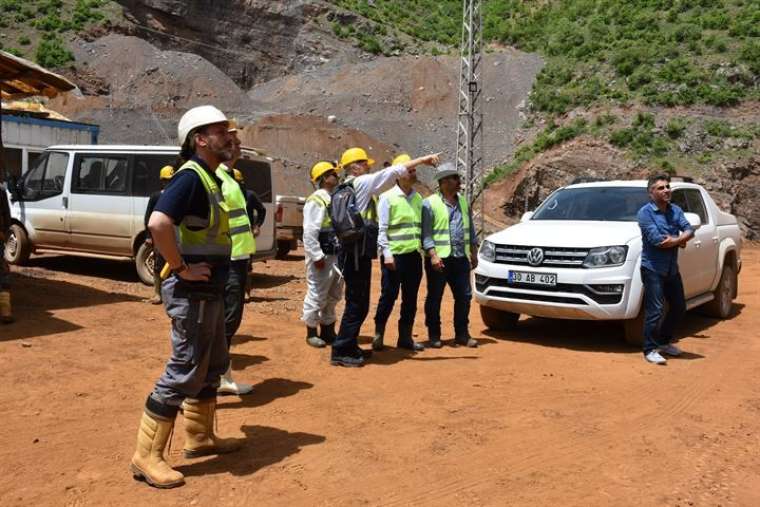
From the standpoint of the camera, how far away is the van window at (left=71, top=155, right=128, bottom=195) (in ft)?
36.1

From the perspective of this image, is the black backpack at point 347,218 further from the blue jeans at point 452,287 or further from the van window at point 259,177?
the van window at point 259,177

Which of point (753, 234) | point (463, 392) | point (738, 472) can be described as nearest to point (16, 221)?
point (463, 392)

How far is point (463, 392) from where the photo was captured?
589cm

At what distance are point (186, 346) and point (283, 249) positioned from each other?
12365mm

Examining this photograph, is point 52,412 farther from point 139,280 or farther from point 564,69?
point 564,69

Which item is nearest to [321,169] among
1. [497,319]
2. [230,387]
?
[230,387]

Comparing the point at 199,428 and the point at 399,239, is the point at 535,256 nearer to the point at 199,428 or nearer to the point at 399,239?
the point at 399,239

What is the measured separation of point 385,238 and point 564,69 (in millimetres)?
36629

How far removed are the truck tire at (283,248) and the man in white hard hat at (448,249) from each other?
28.1 feet

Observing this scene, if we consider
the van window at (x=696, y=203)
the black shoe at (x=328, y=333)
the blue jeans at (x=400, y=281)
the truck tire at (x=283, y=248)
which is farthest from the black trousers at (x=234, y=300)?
the truck tire at (x=283, y=248)

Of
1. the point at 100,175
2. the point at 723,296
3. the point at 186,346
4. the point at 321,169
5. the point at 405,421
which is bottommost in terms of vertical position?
the point at 405,421

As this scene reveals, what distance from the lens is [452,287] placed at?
25.5ft

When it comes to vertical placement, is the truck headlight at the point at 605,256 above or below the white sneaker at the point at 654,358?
above

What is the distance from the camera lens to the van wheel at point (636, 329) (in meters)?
7.64
